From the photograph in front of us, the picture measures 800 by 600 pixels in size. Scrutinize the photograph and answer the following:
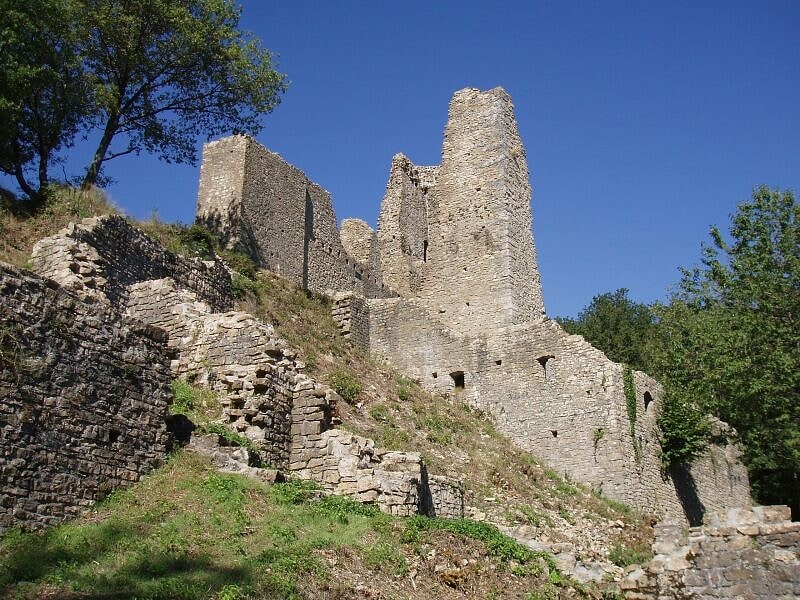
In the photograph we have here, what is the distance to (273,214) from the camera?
1011 inches

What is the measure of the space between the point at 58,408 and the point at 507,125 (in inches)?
857

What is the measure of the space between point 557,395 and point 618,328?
22.1 m

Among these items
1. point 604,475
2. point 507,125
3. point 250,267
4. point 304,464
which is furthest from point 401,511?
point 507,125

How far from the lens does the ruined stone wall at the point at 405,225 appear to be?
30.8 m

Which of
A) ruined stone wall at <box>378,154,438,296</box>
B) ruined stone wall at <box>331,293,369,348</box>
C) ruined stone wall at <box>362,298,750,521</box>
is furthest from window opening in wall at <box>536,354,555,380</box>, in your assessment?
ruined stone wall at <box>378,154,438,296</box>

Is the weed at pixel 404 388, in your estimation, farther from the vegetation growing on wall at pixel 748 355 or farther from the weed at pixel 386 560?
the weed at pixel 386 560

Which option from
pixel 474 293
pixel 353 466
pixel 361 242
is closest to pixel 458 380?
pixel 474 293

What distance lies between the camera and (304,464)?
12.6 metres

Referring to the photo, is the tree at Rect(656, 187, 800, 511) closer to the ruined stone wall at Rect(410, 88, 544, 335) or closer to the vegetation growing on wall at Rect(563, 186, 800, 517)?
the vegetation growing on wall at Rect(563, 186, 800, 517)

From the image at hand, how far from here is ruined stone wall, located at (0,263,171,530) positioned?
832 centimetres

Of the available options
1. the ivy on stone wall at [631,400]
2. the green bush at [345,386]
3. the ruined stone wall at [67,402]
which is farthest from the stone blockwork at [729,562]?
the ivy on stone wall at [631,400]

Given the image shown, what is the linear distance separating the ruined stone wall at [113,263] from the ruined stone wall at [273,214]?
17.8ft

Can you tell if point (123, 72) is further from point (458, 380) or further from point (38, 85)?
point (458, 380)

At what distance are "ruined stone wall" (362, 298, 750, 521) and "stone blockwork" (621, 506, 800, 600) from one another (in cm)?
946
